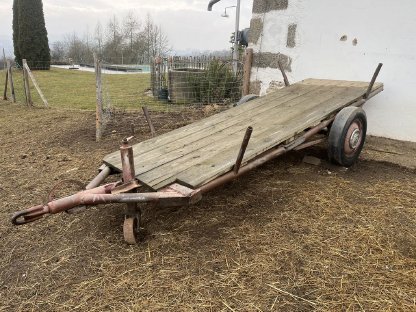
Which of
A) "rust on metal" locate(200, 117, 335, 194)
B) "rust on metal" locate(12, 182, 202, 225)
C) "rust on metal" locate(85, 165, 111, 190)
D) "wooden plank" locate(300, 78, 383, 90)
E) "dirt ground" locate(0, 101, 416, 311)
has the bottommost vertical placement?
"dirt ground" locate(0, 101, 416, 311)

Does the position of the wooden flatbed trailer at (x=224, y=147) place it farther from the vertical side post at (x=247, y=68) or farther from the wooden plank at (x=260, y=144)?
the vertical side post at (x=247, y=68)

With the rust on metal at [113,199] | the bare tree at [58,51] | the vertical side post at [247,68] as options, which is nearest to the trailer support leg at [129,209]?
the rust on metal at [113,199]

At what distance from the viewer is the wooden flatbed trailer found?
247 cm

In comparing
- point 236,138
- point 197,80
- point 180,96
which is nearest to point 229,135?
point 236,138

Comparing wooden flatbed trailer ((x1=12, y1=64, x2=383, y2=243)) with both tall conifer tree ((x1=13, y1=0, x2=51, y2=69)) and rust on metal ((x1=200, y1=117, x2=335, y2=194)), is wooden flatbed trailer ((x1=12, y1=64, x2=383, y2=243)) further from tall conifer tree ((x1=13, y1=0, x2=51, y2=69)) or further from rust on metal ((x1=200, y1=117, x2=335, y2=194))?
tall conifer tree ((x1=13, y1=0, x2=51, y2=69))

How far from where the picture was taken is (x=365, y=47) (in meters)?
5.28

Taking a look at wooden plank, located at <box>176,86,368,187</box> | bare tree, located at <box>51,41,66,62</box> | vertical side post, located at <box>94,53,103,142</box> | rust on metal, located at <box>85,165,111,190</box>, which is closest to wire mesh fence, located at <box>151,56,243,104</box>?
vertical side post, located at <box>94,53,103,142</box>

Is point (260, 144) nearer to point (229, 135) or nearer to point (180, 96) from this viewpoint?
point (229, 135)

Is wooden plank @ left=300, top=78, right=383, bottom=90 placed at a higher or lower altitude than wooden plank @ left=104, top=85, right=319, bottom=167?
higher

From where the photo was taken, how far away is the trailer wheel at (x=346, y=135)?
3834mm

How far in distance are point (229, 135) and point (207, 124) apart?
519 mm

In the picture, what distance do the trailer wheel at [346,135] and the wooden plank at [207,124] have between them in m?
0.95

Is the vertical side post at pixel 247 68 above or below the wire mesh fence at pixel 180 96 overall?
above

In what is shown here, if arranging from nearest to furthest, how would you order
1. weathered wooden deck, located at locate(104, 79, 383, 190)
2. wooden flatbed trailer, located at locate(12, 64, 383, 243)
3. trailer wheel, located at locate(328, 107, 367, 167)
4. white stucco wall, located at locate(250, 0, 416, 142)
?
1. wooden flatbed trailer, located at locate(12, 64, 383, 243)
2. weathered wooden deck, located at locate(104, 79, 383, 190)
3. trailer wheel, located at locate(328, 107, 367, 167)
4. white stucco wall, located at locate(250, 0, 416, 142)
